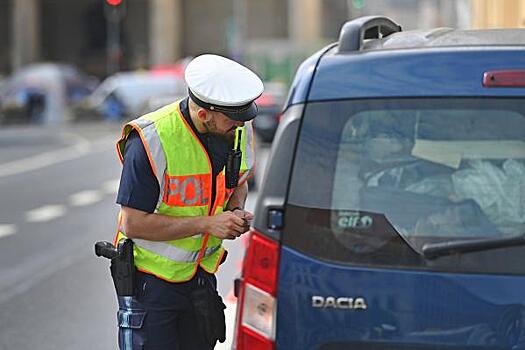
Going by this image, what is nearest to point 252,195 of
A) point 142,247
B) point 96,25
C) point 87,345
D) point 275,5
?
point 87,345

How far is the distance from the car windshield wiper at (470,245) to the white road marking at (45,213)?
11841 millimetres

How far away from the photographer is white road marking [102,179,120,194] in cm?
1876

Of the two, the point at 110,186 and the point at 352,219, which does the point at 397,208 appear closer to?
the point at 352,219

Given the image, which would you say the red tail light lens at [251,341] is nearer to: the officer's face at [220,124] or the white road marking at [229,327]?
the officer's face at [220,124]

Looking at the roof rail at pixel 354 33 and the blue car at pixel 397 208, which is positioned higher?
the roof rail at pixel 354 33

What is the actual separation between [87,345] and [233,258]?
144 inches

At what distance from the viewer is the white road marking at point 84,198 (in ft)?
55.2

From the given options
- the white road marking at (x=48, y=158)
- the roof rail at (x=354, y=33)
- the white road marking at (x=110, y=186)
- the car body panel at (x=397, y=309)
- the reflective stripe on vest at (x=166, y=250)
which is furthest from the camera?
the white road marking at (x=48, y=158)

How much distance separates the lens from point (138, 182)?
387 centimetres

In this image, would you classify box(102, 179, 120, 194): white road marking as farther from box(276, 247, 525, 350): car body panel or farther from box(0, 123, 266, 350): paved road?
box(276, 247, 525, 350): car body panel

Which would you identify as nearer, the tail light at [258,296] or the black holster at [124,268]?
the tail light at [258,296]

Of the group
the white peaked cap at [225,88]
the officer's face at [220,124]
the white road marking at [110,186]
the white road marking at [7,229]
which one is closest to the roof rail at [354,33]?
the white peaked cap at [225,88]

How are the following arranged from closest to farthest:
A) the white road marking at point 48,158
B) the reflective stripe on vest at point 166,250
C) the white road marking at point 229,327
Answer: the reflective stripe on vest at point 166,250 < the white road marking at point 229,327 < the white road marking at point 48,158

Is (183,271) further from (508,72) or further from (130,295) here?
(508,72)
